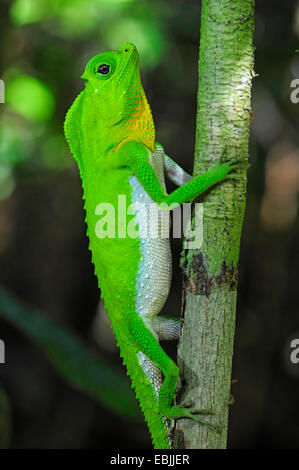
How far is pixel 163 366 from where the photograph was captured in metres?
2.14

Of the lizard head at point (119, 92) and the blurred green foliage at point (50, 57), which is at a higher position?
the blurred green foliage at point (50, 57)

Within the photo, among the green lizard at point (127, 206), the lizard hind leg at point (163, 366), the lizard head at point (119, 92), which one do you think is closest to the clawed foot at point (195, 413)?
the lizard hind leg at point (163, 366)

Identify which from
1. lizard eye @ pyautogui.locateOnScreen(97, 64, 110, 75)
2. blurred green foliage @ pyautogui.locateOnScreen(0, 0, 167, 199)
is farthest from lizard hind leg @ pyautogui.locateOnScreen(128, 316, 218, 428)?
blurred green foliage @ pyautogui.locateOnScreen(0, 0, 167, 199)

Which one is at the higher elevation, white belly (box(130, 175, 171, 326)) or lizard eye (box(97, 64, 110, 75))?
lizard eye (box(97, 64, 110, 75))

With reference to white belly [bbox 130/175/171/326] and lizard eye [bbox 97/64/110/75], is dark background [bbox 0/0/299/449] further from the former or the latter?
white belly [bbox 130/175/171/326]

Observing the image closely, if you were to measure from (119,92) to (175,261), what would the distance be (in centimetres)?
345

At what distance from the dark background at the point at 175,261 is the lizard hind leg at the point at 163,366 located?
2.80 metres

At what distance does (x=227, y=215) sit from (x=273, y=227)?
3930 millimetres

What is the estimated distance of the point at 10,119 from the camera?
4918mm

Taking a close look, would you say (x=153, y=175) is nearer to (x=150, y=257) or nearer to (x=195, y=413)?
(x=150, y=257)

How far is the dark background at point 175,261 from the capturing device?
5.10m

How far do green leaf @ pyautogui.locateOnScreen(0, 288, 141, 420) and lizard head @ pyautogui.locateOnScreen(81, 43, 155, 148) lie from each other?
2093 millimetres

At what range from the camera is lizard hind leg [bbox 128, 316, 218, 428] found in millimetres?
2016

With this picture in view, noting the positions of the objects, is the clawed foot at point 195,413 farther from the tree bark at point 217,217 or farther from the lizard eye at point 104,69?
the lizard eye at point 104,69
